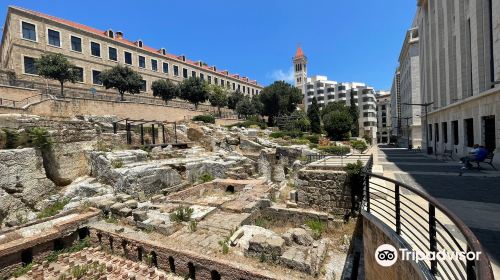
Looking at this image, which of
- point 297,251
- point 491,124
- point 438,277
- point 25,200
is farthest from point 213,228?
point 491,124

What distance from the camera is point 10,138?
12.1m

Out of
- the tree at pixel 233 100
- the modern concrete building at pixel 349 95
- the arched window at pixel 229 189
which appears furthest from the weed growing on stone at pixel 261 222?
the modern concrete building at pixel 349 95

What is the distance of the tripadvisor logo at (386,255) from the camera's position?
4.47 m

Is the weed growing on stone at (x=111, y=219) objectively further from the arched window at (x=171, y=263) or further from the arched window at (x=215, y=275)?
the arched window at (x=215, y=275)

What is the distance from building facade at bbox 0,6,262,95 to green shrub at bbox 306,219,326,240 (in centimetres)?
3887

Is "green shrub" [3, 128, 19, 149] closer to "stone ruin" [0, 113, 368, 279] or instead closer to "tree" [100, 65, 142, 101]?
"stone ruin" [0, 113, 368, 279]

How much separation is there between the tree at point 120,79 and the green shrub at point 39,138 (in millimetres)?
20058

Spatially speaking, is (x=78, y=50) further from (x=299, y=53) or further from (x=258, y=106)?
(x=299, y=53)

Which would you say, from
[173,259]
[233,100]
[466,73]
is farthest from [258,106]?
[173,259]

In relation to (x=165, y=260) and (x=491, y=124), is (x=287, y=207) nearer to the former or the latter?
(x=165, y=260)

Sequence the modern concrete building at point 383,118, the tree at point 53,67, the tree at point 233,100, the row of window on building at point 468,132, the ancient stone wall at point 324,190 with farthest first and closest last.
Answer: the modern concrete building at point 383,118
the tree at point 233,100
the tree at point 53,67
the row of window on building at point 468,132
the ancient stone wall at point 324,190

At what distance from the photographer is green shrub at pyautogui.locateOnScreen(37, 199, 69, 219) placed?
35.7 ft

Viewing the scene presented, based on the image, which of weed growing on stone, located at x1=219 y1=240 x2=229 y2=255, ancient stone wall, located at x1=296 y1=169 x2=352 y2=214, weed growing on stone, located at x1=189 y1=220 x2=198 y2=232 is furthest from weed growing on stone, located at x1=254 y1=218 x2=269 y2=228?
weed growing on stone, located at x1=219 y1=240 x2=229 y2=255

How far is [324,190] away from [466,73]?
1912 centimetres
